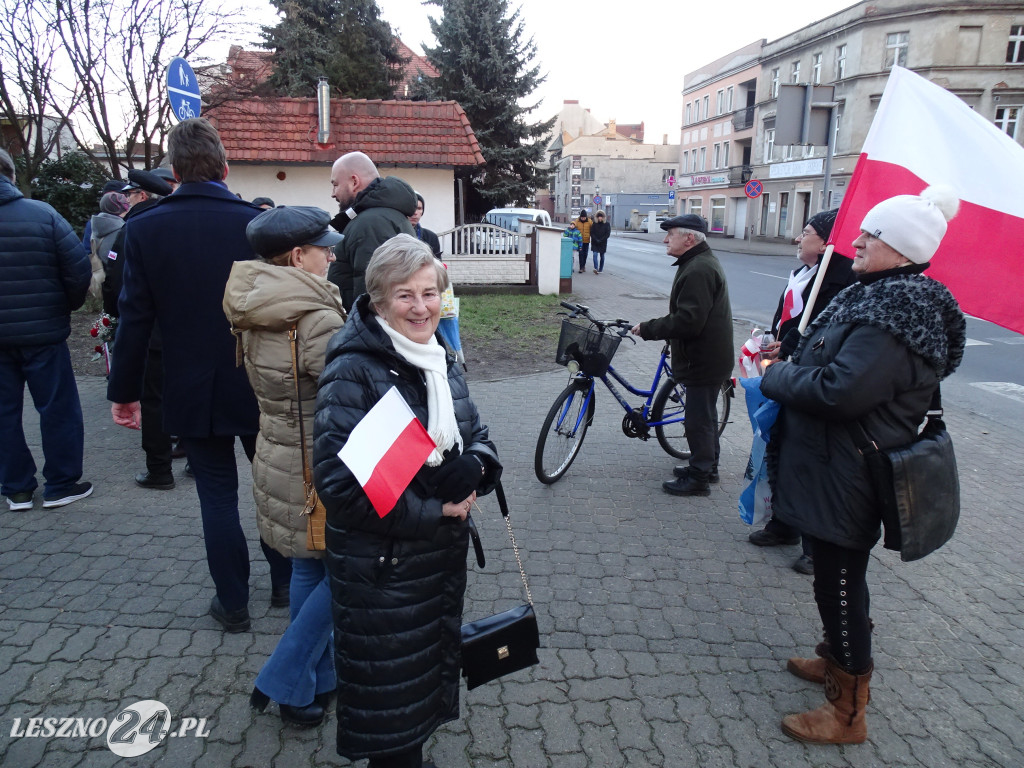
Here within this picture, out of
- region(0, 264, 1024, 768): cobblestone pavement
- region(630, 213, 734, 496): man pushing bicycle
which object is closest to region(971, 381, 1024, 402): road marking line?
region(0, 264, 1024, 768): cobblestone pavement

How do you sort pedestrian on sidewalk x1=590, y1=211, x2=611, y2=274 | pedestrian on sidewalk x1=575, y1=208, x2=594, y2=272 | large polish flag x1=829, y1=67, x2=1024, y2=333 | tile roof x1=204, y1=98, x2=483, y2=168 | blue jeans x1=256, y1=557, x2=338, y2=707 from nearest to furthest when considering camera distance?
blue jeans x1=256, y1=557, x2=338, y2=707, large polish flag x1=829, y1=67, x2=1024, y2=333, tile roof x1=204, y1=98, x2=483, y2=168, pedestrian on sidewalk x1=590, y1=211, x2=611, y2=274, pedestrian on sidewalk x1=575, y1=208, x2=594, y2=272

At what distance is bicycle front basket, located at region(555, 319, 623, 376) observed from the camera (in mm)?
4766

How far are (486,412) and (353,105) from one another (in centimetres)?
1072

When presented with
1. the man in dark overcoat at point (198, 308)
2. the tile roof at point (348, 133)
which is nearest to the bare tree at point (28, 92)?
the tile roof at point (348, 133)

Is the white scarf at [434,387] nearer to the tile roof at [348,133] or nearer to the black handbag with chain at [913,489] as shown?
the black handbag with chain at [913,489]

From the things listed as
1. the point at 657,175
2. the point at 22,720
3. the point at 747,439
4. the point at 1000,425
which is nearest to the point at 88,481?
the point at 22,720

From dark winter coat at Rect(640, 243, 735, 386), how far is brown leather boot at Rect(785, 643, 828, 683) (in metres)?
2.08

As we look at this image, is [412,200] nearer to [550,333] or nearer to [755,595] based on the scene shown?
[755,595]

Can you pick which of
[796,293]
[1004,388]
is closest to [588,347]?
[796,293]

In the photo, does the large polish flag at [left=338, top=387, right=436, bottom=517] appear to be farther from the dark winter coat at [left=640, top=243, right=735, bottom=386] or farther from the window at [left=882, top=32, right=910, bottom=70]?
the window at [left=882, top=32, right=910, bottom=70]

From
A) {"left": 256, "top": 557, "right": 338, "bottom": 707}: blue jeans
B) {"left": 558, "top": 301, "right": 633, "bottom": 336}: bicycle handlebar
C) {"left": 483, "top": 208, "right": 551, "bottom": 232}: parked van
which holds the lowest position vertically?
{"left": 256, "top": 557, "right": 338, "bottom": 707}: blue jeans

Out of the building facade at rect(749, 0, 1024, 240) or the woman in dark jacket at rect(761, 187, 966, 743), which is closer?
the woman in dark jacket at rect(761, 187, 966, 743)

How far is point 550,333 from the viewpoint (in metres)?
10.7

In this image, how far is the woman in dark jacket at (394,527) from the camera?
1.91 meters
